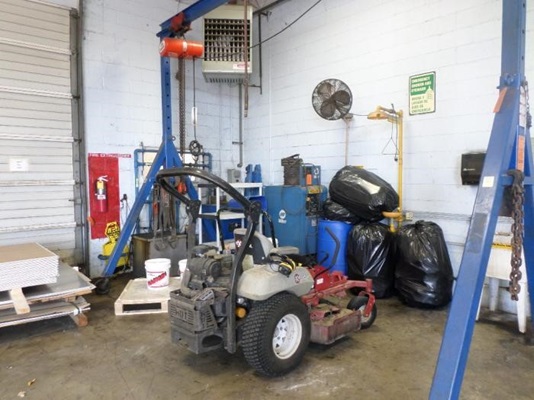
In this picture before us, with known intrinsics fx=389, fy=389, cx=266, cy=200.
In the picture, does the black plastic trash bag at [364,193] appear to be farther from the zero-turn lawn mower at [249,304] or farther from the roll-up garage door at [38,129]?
the roll-up garage door at [38,129]

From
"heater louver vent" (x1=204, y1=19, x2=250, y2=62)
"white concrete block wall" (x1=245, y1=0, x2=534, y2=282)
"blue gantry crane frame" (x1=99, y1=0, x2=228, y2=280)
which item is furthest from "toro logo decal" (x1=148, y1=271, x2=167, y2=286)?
"heater louver vent" (x1=204, y1=19, x2=250, y2=62)

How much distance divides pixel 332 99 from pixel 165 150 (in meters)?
1.93

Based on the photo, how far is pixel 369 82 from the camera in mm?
4238

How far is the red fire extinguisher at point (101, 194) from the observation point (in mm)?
4473

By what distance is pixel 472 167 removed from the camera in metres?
3.34

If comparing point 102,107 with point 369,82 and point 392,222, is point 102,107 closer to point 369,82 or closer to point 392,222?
point 369,82

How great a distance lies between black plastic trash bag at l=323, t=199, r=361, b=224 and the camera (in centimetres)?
404

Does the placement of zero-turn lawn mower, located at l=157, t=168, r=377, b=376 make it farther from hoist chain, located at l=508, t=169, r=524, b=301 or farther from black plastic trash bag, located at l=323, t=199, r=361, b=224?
black plastic trash bag, located at l=323, t=199, r=361, b=224

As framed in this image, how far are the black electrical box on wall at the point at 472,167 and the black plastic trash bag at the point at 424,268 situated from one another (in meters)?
0.50

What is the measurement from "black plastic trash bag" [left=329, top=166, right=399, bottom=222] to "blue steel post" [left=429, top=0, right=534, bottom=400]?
1767 millimetres

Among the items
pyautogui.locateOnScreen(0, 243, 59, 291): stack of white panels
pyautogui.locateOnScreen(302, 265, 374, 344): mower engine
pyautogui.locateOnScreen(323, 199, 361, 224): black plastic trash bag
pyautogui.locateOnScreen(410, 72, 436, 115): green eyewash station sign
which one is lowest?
pyautogui.locateOnScreen(302, 265, 374, 344): mower engine

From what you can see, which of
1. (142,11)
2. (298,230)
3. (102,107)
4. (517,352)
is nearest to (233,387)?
(517,352)

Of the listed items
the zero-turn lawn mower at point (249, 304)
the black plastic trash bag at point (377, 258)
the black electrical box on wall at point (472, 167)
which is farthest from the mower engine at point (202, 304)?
the black electrical box on wall at point (472, 167)

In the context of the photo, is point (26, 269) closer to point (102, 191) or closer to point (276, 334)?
point (102, 191)
